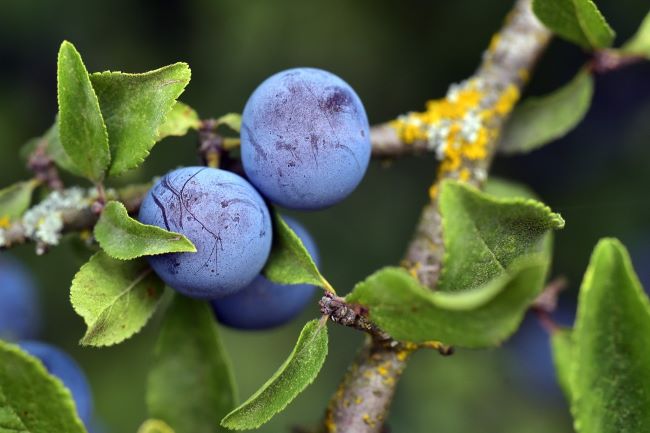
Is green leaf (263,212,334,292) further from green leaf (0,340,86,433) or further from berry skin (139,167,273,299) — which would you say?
green leaf (0,340,86,433)

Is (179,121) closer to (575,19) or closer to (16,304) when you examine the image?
(575,19)

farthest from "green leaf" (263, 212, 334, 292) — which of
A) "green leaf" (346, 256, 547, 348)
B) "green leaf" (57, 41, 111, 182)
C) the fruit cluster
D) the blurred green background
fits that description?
the blurred green background

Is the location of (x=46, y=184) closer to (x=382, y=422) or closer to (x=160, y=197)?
(x=160, y=197)

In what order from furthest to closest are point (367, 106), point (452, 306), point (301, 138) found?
point (367, 106) < point (301, 138) < point (452, 306)

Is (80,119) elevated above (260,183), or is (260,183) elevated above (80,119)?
(80,119)

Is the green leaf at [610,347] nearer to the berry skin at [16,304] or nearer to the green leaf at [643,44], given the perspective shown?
the green leaf at [643,44]

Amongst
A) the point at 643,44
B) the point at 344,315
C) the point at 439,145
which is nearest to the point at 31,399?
the point at 344,315

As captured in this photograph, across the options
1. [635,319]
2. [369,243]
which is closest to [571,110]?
[635,319]

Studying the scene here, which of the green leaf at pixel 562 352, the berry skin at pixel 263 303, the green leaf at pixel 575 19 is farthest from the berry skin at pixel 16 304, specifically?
the green leaf at pixel 575 19
